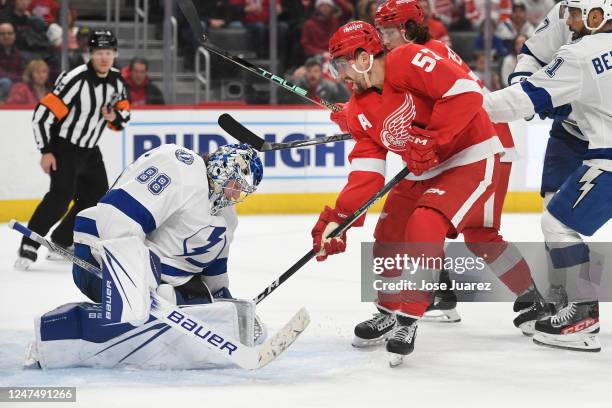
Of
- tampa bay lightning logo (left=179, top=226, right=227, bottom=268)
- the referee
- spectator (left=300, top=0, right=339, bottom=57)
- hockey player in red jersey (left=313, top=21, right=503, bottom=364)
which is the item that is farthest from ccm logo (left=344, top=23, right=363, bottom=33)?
spectator (left=300, top=0, right=339, bottom=57)

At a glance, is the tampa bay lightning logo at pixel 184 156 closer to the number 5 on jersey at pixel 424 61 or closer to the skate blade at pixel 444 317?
the number 5 on jersey at pixel 424 61

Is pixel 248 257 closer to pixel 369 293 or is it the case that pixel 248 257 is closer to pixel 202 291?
pixel 369 293

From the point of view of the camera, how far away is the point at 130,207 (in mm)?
3021

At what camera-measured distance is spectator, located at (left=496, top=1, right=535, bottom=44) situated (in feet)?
26.0

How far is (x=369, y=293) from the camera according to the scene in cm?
421

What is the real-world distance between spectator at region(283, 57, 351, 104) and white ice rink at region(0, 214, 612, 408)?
2.98 metres

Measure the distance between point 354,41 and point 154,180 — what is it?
2.39 feet

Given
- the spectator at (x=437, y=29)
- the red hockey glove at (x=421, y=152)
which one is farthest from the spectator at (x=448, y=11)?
the red hockey glove at (x=421, y=152)

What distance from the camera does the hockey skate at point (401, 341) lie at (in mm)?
3281

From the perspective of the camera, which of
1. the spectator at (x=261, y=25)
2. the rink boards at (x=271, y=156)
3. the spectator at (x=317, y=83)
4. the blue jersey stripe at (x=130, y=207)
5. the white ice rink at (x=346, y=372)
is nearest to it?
the white ice rink at (x=346, y=372)

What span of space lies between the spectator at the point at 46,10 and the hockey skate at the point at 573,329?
4343 millimetres

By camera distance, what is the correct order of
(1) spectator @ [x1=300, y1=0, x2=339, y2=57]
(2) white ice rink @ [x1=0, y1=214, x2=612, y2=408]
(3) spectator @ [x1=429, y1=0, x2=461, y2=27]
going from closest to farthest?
(2) white ice rink @ [x1=0, y1=214, x2=612, y2=408], (1) spectator @ [x1=300, y1=0, x2=339, y2=57], (3) spectator @ [x1=429, y1=0, x2=461, y2=27]

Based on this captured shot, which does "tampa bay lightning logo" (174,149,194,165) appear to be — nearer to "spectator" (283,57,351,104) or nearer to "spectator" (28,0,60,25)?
"spectator" (28,0,60,25)

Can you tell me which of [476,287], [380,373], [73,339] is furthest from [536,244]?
[73,339]
